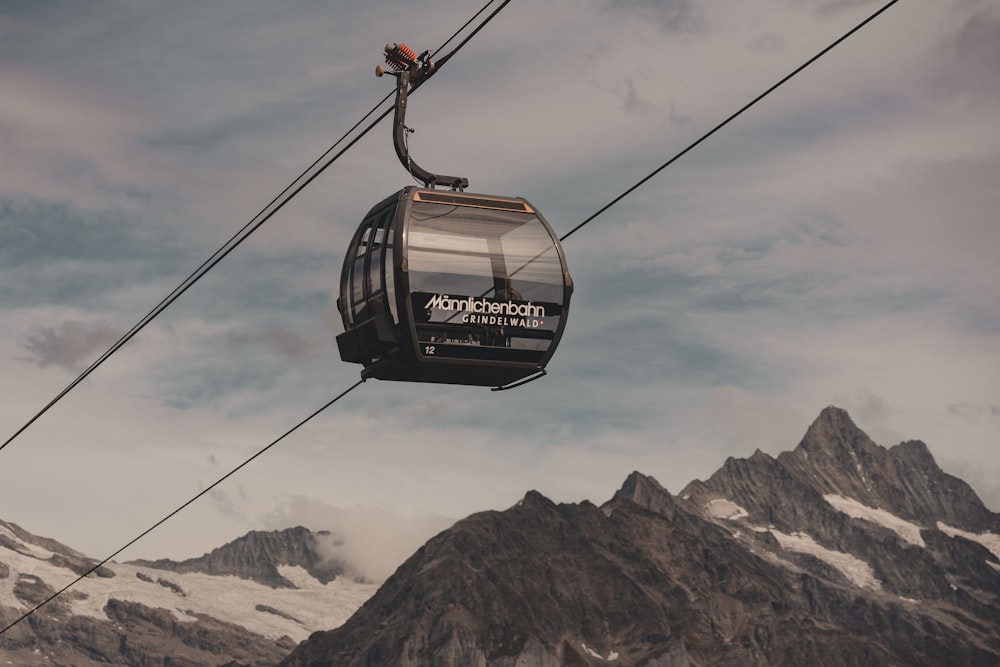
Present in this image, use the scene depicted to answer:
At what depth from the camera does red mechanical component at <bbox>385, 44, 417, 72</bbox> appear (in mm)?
30297

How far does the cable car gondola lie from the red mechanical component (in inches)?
0.8

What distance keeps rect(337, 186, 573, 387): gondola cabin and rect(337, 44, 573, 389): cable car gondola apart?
0.07ft

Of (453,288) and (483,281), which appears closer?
(453,288)

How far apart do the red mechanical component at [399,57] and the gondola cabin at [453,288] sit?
262cm

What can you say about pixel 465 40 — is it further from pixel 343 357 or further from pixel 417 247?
pixel 343 357

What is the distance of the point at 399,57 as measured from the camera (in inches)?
1193

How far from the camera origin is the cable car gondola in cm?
2934

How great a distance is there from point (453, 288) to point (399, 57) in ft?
16.5

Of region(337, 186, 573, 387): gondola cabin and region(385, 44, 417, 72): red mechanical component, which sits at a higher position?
region(385, 44, 417, 72): red mechanical component

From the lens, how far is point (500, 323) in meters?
30.2

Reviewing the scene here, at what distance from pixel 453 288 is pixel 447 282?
19 centimetres

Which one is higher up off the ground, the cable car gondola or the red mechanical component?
the red mechanical component

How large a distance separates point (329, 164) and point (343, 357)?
420 cm

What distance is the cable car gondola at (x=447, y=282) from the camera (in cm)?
2934
